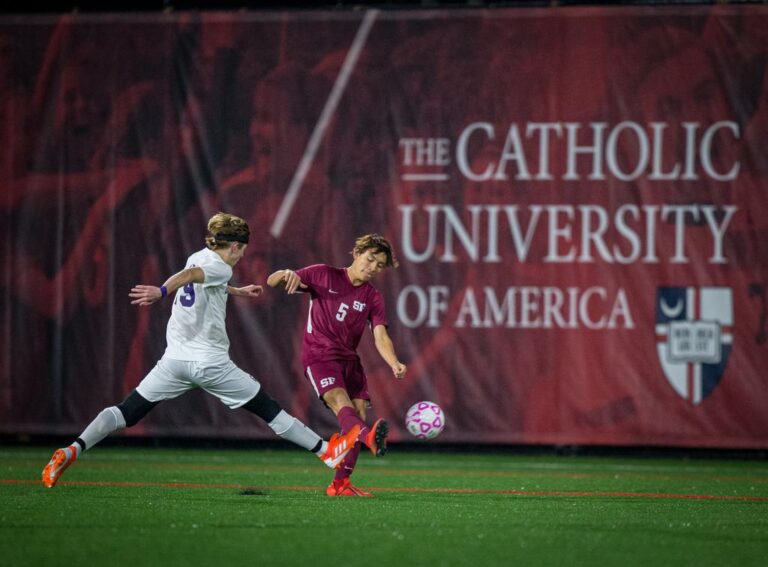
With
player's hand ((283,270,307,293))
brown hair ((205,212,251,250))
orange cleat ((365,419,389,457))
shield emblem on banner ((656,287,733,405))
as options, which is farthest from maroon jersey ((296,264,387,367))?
shield emblem on banner ((656,287,733,405))

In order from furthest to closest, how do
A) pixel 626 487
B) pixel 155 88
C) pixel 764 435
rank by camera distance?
pixel 155 88, pixel 764 435, pixel 626 487

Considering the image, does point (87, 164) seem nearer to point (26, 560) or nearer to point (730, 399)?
point (730, 399)

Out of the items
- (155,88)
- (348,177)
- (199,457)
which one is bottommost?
(199,457)

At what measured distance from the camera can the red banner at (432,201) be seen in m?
14.1

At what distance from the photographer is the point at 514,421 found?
14.4 metres

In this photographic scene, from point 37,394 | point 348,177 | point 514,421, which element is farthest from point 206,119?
point 514,421

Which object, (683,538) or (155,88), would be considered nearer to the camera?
(683,538)

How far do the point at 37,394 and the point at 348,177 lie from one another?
14.3 ft

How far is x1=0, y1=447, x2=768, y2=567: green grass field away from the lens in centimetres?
633

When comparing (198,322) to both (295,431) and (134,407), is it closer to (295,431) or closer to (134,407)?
(134,407)

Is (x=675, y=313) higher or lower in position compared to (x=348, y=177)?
lower

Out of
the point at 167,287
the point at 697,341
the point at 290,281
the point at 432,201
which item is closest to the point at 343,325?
the point at 290,281

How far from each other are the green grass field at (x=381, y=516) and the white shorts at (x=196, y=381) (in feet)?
2.31

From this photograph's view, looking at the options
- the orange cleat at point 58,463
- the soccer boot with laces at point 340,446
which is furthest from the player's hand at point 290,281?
the orange cleat at point 58,463
